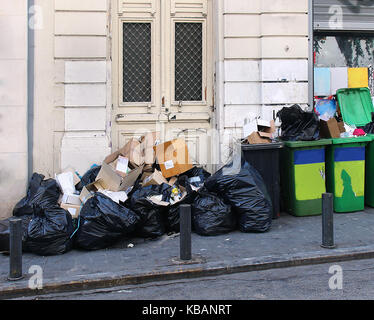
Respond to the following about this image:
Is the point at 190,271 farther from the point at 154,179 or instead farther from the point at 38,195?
the point at 38,195

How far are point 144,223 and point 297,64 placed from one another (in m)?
4.01

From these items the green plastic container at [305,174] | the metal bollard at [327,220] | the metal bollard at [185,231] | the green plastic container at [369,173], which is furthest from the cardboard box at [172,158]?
the green plastic container at [369,173]

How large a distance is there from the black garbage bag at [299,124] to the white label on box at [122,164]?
8.08 ft

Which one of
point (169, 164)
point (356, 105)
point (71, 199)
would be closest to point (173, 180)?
point (169, 164)

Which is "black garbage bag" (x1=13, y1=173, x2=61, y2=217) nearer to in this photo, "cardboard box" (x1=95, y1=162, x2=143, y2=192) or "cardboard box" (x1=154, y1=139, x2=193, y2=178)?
"cardboard box" (x1=95, y1=162, x2=143, y2=192)

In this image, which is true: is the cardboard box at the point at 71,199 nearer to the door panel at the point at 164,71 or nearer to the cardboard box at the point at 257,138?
the door panel at the point at 164,71

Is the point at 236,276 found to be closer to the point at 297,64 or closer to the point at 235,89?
the point at 235,89

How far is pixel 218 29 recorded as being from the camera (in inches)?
302

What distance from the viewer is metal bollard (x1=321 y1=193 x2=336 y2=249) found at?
5137 mm

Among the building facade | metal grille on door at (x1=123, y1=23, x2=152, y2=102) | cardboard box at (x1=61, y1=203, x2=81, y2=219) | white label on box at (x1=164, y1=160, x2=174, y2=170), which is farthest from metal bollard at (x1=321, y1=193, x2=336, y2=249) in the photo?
metal grille on door at (x1=123, y1=23, x2=152, y2=102)

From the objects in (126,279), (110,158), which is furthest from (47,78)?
(126,279)

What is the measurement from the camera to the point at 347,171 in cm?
687

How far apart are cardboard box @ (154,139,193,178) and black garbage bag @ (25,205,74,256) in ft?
6.15

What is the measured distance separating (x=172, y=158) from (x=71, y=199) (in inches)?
63.0
